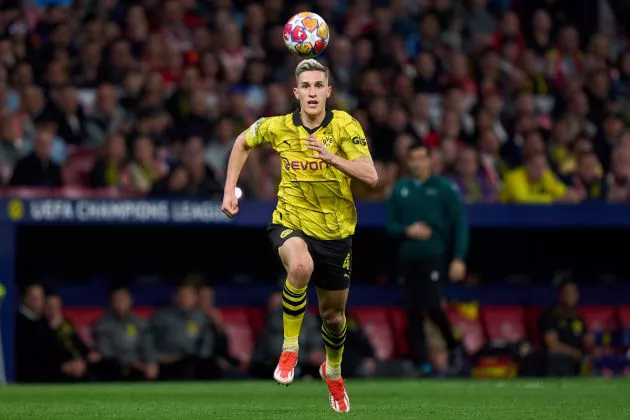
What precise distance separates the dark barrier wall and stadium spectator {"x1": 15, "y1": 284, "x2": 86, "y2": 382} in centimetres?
30

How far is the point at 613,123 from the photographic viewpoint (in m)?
17.8

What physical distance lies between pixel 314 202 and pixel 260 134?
0.58 m

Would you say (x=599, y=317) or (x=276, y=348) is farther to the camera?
(x=599, y=317)

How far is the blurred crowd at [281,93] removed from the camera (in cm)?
1502

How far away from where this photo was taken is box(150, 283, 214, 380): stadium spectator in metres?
14.5

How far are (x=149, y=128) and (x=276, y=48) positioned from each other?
2855 millimetres

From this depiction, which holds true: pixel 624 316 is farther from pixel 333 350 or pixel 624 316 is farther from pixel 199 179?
pixel 333 350

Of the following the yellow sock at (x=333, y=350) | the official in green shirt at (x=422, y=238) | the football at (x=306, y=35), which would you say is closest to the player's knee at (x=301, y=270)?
the yellow sock at (x=333, y=350)

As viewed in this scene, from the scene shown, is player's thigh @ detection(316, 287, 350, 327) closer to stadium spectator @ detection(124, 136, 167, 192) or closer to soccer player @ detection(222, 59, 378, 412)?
soccer player @ detection(222, 59, 378, 412)

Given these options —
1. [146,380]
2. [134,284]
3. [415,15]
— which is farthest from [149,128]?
[415,15]

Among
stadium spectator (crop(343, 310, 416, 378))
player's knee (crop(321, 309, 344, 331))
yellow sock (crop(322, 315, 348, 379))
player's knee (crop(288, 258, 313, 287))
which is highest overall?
player's knee (crop(288, 258, 313, 287))

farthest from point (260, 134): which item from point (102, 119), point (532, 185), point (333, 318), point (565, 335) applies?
point (565, 335)

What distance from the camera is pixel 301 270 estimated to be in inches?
336

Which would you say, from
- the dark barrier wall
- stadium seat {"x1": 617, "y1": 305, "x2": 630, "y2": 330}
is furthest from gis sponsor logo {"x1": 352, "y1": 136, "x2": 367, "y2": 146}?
stadium seat {"x1": 617, "y1": 305, "x2": 630, "y2": 330}
